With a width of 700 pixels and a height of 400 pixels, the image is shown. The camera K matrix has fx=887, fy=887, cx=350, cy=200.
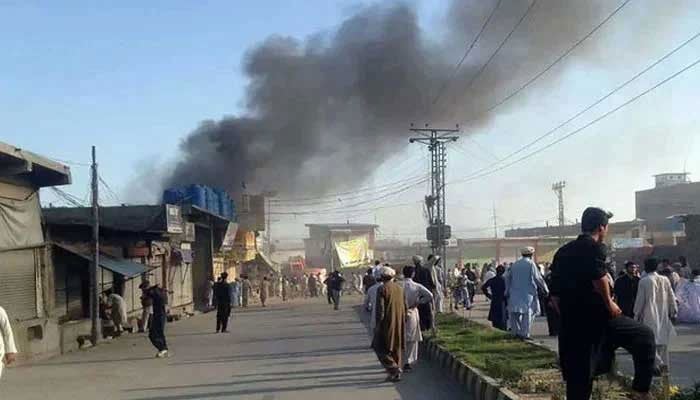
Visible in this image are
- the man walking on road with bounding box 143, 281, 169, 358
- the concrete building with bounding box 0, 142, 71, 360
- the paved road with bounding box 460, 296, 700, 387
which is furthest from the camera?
the concrete building with bounding box 0, 142, 71, 360

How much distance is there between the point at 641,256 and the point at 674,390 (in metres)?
26.7

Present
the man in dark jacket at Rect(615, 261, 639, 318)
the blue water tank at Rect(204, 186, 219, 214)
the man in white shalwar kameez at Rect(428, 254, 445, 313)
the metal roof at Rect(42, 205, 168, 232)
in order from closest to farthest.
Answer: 1. the man in dark jacket at Rect(615, 261, 639, 318)
2. the man in white shalwar kameez at Rect(428, 254, 445, 313)
3. the metal roof at Rect(42, 205, 168, 232)
4. the blue water tank at Rect(204, 186, 219, 214)

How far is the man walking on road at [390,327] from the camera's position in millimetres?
10508

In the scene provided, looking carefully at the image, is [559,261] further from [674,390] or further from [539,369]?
[539,369]

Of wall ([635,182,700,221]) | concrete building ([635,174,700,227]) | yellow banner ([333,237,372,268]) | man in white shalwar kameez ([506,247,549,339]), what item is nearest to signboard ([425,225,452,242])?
man in white shalwar kameez ([506,247,549,339])

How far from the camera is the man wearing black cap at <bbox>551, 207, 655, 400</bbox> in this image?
5328 millimetres

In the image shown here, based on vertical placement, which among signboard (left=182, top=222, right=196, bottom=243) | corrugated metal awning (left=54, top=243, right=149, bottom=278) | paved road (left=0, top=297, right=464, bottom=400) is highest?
signboard (left=182, top=222, right=196, bottom=243)

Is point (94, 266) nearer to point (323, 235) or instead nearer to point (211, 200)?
point (211, 200)

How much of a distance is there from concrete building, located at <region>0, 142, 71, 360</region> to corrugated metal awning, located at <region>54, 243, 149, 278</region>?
70 centimetres

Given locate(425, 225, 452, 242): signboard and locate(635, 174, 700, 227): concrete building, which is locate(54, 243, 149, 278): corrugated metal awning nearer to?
locate(425, 225, 452, 242): signboard

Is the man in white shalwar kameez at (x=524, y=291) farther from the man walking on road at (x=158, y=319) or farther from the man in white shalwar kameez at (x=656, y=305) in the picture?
the man walking on road at (x=158, y=319)

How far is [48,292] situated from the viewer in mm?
18375

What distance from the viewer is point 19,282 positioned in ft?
54.9

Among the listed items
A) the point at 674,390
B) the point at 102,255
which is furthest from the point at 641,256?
the point at 674,390
